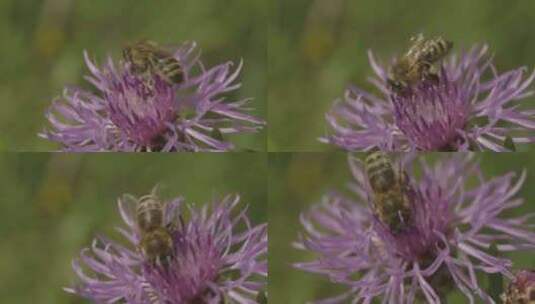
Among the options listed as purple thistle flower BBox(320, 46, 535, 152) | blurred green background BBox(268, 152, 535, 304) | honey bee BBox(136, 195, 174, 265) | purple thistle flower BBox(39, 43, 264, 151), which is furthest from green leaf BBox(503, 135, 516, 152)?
honey bee BBox(136, 195, 174, 265)

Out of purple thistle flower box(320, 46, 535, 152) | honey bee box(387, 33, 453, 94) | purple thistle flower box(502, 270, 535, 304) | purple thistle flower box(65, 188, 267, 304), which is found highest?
honey bee box(387, 33, 453, 94)

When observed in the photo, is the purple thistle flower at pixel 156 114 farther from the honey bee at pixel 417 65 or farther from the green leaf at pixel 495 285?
the green leaf at pixel 495 285

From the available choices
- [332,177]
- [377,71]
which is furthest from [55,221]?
[377,71]

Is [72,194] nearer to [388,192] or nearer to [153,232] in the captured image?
[153,232]

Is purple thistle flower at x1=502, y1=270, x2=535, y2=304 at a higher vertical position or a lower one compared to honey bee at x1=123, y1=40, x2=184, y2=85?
lower

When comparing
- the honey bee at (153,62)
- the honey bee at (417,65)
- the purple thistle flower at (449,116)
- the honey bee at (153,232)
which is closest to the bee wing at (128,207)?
the honey bee at (153,232)

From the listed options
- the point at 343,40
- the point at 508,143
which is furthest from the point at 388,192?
the point at 343,40

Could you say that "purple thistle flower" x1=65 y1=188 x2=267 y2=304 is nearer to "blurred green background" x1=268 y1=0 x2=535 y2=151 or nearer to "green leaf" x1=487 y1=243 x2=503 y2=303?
"blurred green background" x1=268 y1=0 x2=535 y2=151
